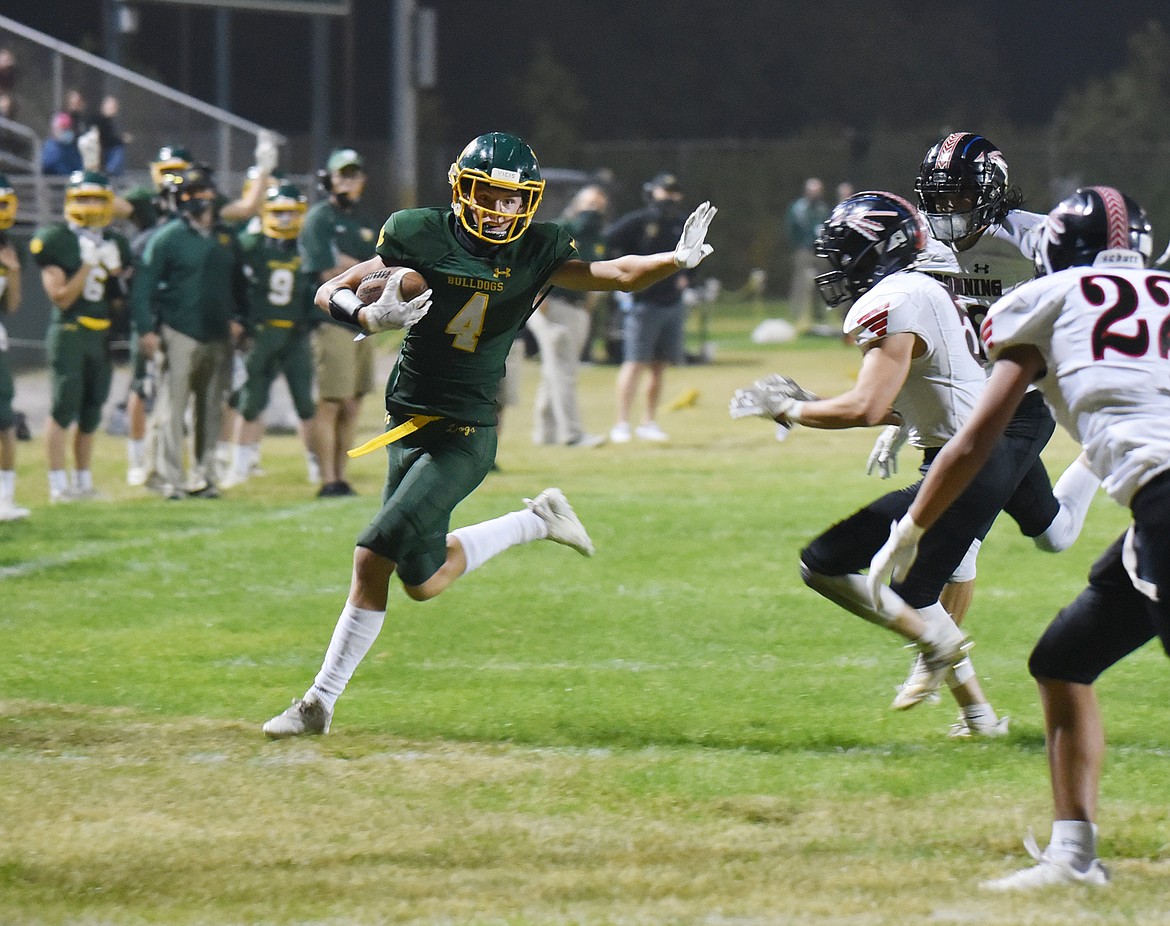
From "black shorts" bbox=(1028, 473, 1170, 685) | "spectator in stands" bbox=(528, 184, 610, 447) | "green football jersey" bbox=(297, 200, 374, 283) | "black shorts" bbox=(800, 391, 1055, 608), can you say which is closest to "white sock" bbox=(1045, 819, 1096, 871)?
"black shorts" bbox=(1028, 473, 1170, 685)

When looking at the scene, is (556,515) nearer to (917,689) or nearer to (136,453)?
(917,689)

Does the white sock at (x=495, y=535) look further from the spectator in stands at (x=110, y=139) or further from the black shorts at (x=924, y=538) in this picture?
the spectator in stands at (x=110, y=139)

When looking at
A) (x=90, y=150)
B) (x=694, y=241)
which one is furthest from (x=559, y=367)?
(x=694, y=241)

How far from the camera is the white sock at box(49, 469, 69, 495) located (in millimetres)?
10781

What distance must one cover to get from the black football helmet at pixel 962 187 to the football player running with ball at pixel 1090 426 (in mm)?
1807

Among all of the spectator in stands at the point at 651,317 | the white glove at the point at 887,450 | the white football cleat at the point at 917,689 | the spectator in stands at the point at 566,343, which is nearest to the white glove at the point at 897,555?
the white football cleat at the point at 917,689

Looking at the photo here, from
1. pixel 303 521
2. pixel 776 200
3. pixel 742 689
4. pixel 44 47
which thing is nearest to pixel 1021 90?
pixel 776 200

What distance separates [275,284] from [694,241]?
20.2 ft

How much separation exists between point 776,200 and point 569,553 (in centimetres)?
2468

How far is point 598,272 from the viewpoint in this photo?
5.49 meters

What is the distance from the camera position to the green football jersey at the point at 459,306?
5371mm

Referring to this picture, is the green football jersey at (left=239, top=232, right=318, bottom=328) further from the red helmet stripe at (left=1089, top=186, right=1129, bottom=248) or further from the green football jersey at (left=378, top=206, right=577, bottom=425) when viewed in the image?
the red helmet stripe at (left=1089, top=186, right=1129, bottom=248)

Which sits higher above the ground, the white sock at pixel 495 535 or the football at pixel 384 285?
the football at pixel 384 285

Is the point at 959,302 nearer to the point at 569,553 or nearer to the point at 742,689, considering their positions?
the point at 742,689
